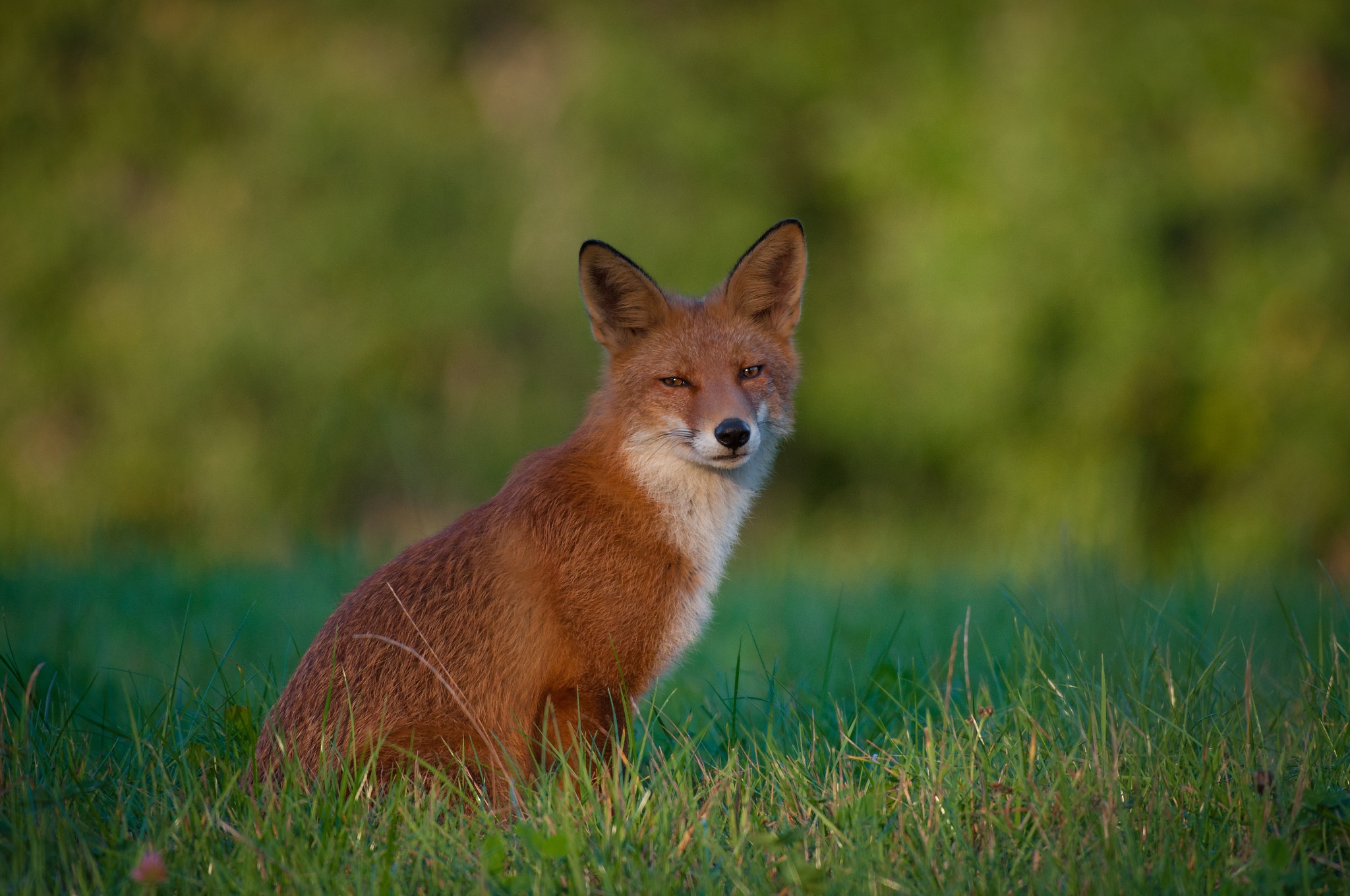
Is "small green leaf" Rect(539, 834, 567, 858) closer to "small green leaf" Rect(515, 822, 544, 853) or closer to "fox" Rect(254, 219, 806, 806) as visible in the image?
"small green leaf" Rect(515, 822, 544, 853)

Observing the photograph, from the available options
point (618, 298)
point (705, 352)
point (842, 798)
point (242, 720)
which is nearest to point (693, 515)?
point (705, 352)

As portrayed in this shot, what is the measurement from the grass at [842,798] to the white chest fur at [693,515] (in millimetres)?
317

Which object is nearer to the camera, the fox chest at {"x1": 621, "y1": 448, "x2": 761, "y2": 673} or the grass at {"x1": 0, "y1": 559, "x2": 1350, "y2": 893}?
the grass at {"x1": 0, "y1": 559, "x2": 1350, "y2": 893}

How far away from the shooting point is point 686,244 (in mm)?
15398

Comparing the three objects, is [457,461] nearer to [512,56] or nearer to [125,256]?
[125,256]

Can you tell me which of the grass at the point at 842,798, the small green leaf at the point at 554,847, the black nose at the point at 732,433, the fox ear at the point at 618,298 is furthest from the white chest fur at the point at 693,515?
the small green leaf at the point at 554,847

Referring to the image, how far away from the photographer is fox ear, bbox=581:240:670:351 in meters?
4.30

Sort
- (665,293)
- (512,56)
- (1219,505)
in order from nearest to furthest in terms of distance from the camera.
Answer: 1. (665,293)
2. (1219,505)
3. (512,56)

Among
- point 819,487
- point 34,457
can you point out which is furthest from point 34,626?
point 819,487

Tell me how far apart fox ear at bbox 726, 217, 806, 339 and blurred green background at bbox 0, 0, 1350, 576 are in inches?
330

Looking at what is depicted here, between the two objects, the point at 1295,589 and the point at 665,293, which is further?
the point at 1295,589

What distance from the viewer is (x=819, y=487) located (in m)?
18.6

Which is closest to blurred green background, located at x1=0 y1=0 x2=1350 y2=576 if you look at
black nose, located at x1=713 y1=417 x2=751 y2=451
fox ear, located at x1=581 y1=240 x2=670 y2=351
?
fox ear, located at x1=581 y1=240 x2=670 y2=351

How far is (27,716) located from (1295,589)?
6.66m
